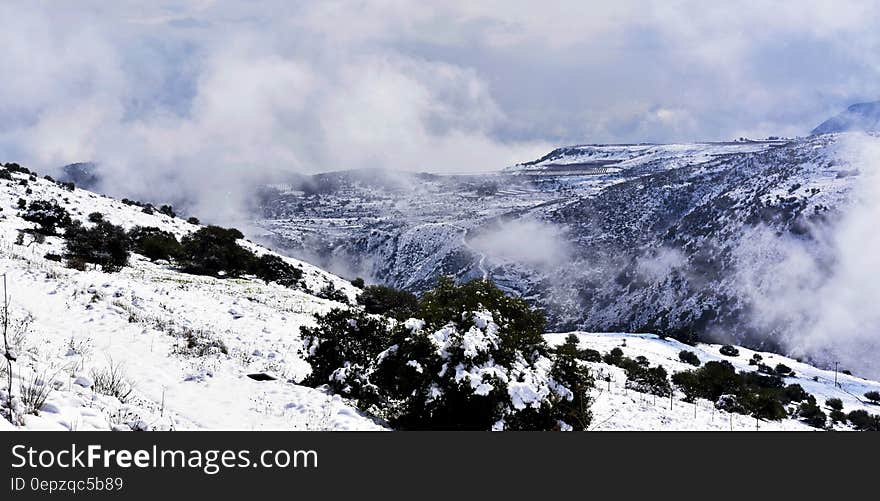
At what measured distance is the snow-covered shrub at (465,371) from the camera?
36.1 ft

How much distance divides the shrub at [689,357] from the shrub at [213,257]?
35.1 meters

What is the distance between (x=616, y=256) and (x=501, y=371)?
114 meters

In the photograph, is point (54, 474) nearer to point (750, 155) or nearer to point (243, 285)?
point (243, 285)

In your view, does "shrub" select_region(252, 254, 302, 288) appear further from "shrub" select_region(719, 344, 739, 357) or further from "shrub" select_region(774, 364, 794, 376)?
"shrub" select_region(774, 364, 794, 376)

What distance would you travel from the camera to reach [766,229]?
3743 inches

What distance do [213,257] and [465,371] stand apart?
2900cm

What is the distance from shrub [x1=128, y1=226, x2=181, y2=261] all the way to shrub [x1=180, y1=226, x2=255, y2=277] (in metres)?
0.63

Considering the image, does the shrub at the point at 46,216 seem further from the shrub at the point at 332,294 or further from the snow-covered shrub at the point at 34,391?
the snow-covered shrub at the point at 34,391

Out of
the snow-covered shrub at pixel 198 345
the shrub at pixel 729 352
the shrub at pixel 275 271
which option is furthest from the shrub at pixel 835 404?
the snow-covered shrub at pixel 198 345

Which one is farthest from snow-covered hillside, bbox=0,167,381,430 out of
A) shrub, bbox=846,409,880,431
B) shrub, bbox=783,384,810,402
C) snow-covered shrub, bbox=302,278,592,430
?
shrub, bbox=783,384,810,402

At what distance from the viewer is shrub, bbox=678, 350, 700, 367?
44.7 meters

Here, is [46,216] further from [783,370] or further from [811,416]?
[783,370]

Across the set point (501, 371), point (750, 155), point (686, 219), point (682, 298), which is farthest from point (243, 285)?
point (750, 155)

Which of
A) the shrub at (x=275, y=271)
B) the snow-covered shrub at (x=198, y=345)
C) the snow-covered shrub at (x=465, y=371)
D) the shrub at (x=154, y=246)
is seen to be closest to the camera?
the snow-covered shrub at (x=465, y=371)
